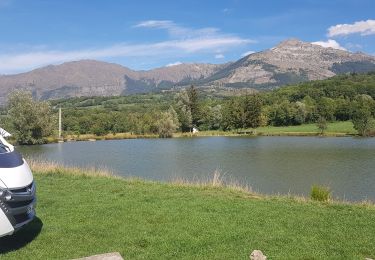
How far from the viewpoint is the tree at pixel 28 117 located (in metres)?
60.9

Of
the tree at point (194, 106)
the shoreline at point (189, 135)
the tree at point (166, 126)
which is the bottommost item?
the shoreline at point (189, 135)

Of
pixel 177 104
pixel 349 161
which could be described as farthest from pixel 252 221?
pixel 177 104

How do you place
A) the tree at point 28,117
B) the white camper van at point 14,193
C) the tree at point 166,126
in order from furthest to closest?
the tree at point 166,126 → the tree at point 28,117 → the white camper van at point 14,193

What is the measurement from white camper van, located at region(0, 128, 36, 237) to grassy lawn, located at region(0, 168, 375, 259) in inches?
29.6

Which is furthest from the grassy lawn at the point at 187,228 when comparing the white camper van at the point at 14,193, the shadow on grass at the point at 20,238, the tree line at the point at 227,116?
Result: the tree line at the point at 227,116

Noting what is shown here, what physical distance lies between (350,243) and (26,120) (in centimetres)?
6085

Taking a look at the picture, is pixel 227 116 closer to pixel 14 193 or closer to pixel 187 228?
pixel 187 228

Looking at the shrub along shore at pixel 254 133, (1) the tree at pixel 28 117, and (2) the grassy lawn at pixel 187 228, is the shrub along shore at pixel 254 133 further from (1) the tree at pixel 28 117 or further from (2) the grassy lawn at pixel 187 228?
(2) the grassy lawn at pixel 187 228

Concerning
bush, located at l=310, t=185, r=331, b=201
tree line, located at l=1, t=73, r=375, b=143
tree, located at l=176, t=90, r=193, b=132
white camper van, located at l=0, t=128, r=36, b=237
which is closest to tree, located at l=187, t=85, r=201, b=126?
tree line, located at l=1, t=73, r=375, b=143

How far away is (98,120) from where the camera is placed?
103 m

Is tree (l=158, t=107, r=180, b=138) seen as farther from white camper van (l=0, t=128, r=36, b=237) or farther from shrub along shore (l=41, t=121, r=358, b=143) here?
white camper van (l=0, t=128, r=36, b=237)

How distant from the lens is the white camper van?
652cm

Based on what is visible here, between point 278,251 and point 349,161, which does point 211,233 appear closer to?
point 278,251

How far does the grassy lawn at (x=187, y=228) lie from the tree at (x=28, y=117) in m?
52.2
